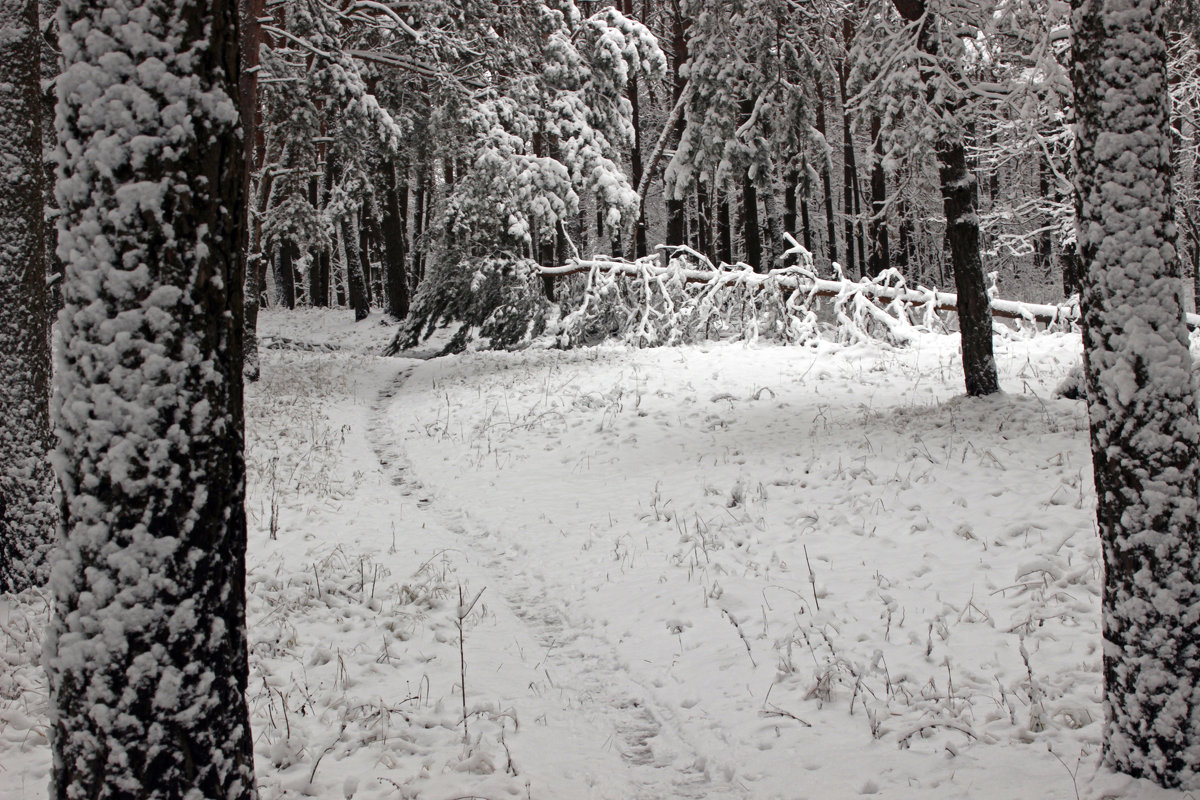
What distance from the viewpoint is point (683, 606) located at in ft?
19.4

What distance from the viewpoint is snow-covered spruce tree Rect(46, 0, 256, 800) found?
7.70ft

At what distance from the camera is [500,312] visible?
18156 mm

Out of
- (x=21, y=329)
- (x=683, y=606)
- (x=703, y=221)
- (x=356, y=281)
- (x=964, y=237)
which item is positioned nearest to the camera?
(x=21, y=329)

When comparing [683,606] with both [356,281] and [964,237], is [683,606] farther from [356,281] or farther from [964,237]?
[356,281]

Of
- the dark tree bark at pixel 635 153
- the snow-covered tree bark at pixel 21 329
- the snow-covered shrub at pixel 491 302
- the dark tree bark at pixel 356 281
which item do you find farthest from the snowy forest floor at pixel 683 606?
the dark tree bark at pixel 356 281

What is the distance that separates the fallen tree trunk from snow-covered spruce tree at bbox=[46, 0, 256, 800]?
1328cm

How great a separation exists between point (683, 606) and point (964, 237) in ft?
20.2

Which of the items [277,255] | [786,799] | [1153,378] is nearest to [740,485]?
[786,799]

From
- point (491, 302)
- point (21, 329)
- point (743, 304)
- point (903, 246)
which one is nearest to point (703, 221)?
point (903, 246)

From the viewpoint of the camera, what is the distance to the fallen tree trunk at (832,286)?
13.9m

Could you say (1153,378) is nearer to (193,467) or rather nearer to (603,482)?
(193,467)

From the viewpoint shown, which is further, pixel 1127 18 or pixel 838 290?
pixel 838 290

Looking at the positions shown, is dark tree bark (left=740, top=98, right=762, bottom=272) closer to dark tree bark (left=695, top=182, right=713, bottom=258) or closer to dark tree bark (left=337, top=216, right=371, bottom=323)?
dark tree bark (left=695, top=182, right=713, bottom=258)

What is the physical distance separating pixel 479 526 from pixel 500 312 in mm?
10733
